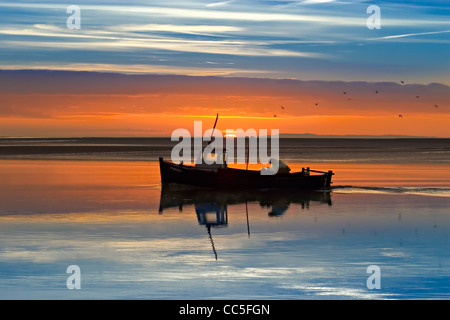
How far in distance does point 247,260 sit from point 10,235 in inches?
307

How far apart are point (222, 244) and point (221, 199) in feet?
45.7

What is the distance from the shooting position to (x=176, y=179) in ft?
128

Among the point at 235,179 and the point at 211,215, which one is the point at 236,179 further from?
the point at 211,215

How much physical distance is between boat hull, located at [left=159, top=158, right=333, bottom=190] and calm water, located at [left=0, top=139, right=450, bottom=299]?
191 cm

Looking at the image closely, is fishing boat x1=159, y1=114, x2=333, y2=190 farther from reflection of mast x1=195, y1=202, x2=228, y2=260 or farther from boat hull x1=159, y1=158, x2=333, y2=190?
reflection of mast x1=195, y1=202, x2=228, y2=260

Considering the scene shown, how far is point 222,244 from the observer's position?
20656 millimetres

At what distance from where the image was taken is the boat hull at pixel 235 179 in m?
38.5

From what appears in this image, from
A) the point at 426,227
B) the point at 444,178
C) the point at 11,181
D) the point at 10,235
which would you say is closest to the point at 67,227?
the point at 10,235

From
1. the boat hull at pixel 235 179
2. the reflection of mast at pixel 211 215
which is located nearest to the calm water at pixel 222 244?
the reflection of mast at pixel 211 215

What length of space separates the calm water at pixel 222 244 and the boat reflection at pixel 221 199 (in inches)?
3.4

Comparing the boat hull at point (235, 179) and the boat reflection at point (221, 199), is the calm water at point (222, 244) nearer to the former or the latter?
the boat reflection at point (221, 199)

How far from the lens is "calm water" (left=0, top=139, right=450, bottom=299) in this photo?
50.1ft

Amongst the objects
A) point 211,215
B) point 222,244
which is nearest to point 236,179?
point 211,215

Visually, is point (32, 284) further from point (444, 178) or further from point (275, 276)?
point (444, 178)
